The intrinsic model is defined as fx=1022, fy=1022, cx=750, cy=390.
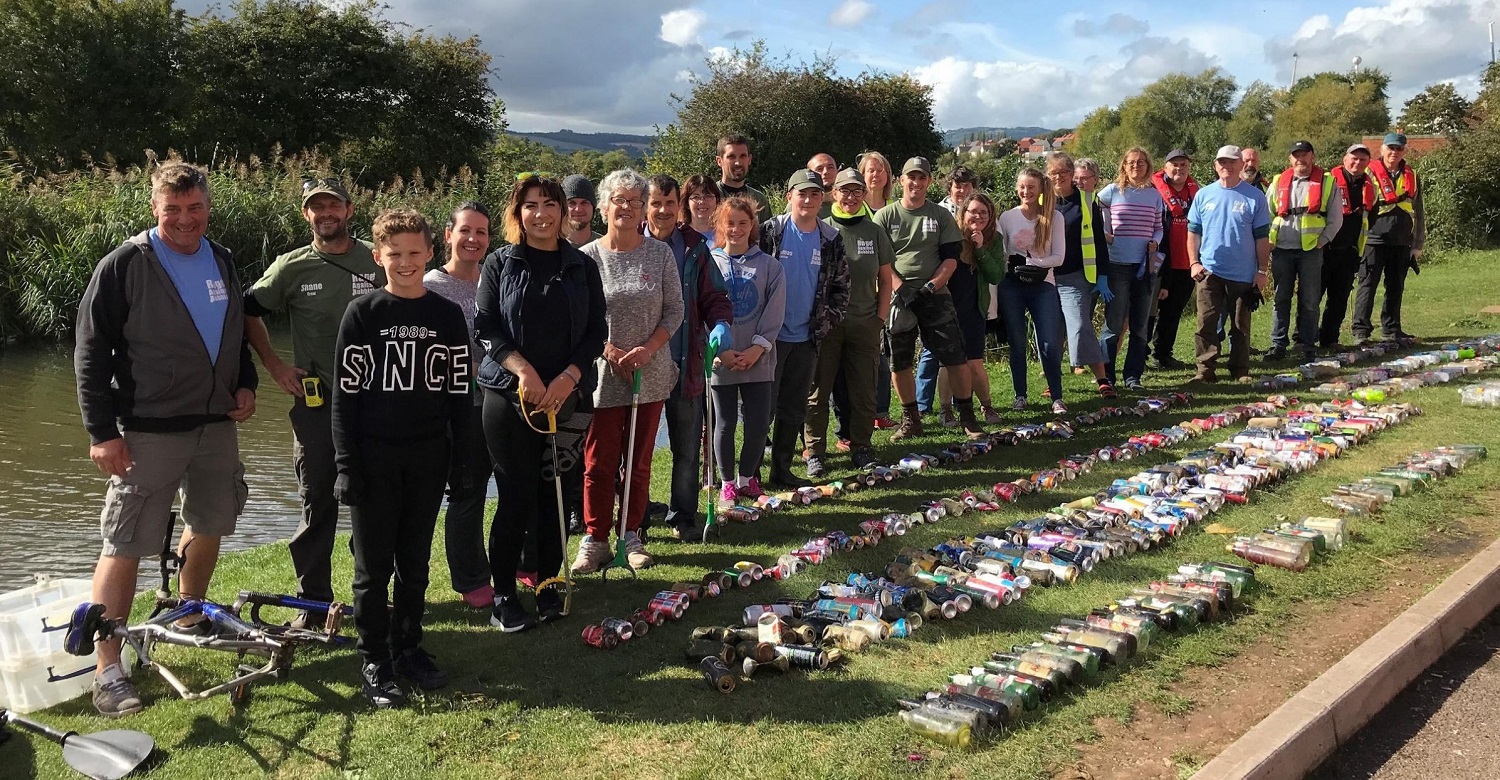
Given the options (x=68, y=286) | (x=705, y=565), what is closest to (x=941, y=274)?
(x=705, y=565)

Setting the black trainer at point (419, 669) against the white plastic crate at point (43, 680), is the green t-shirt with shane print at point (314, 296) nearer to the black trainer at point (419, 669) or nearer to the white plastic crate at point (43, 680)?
the black trainer at point (419, 669)

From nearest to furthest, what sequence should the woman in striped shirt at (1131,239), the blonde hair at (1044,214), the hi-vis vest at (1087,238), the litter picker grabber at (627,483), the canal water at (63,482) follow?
the litter picker grabber at (627,483)
the canal water at (63,482)
the blonde hair at (1044,214)
the hi-vis vest at (1087,238)
the woman in striped shirt at (1131,239)

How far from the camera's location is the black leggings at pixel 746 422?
6809 mm

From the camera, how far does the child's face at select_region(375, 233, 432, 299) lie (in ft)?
13.7

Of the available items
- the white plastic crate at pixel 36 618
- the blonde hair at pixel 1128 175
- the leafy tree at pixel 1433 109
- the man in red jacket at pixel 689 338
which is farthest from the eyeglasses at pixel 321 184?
the leafy tree at pixel 1433 109

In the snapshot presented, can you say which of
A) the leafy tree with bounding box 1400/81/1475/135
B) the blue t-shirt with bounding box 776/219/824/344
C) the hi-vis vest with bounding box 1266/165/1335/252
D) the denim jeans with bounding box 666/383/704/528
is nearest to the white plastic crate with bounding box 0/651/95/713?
the denim jeans with bounding box 666/383/704/528

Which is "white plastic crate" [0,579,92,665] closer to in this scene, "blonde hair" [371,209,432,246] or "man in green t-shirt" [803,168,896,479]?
"blonde hair" [371,209,432,246]

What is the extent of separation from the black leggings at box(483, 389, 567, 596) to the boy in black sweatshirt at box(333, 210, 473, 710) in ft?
1.63

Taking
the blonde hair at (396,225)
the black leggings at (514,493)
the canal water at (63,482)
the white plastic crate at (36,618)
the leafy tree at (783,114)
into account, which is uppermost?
the leafy tree at (783,114)

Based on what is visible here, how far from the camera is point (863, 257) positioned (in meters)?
7.70

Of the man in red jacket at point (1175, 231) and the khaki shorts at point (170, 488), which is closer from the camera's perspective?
the khaki shorts at point (170, 488)

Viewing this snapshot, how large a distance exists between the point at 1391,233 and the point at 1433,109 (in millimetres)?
40064

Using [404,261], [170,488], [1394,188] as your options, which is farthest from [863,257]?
[1394,188]

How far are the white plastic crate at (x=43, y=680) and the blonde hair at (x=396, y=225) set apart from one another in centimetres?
225
